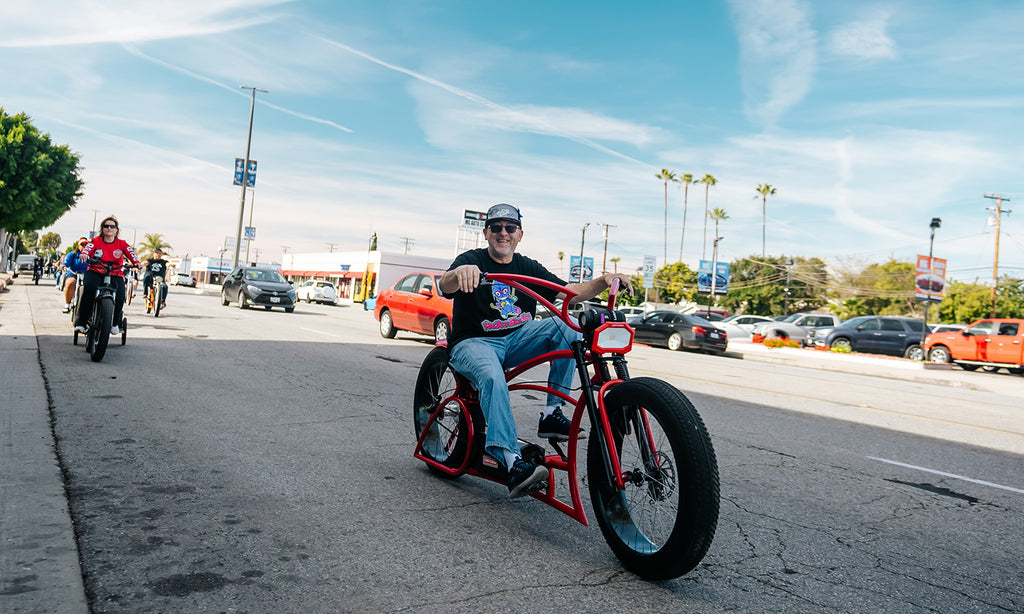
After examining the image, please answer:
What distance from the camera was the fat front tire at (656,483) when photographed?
2.77 metres

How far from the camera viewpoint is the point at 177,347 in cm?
1125

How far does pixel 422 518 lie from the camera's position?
376cm

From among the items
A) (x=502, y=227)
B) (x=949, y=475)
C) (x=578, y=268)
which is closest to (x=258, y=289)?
(x=502, y=227)

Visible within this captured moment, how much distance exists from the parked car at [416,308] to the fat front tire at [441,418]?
9.64 metres

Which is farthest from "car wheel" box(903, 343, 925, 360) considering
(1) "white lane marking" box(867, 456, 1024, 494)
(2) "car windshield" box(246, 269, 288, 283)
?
(1) "white lane marking" box(867, 456, 1024, 494)

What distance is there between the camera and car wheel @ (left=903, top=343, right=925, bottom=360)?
89.7 ft

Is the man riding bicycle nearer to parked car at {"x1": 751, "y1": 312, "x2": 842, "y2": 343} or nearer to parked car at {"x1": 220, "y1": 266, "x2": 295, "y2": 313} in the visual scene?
parked car at {"x1": 220, "y1": 266, "x2": 295, "y2": 313}

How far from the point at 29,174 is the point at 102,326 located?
108ft

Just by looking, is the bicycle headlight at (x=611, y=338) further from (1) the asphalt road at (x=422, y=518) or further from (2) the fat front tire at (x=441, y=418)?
(2) the fat front tire at (x=441, y=418)

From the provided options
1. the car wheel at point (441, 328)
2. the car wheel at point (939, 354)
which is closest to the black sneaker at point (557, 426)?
the car wheel at point (441, 328)

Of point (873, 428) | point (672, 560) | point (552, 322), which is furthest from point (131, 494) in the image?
point (873, 428)

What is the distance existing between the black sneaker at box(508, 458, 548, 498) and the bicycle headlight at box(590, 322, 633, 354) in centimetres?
65

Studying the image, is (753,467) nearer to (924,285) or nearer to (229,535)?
(229,535)

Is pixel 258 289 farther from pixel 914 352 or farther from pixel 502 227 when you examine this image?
pixel 914 352
